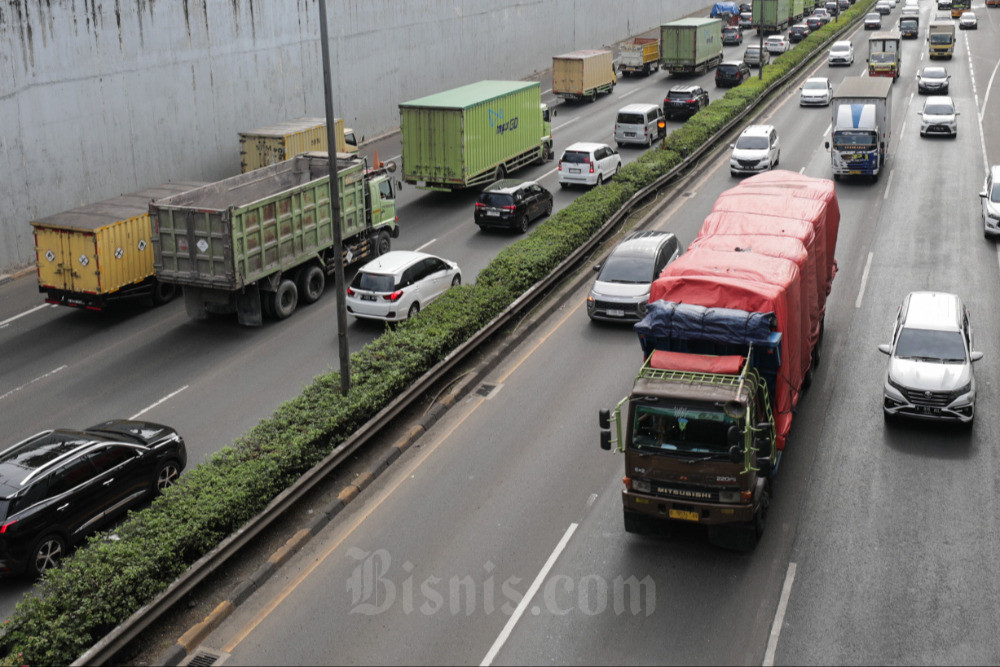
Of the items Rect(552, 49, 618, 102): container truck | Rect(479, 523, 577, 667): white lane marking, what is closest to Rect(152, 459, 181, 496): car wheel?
Rect(479, 523, 577, 667): white lane marking

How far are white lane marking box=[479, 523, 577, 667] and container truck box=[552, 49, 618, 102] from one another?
1678 inches

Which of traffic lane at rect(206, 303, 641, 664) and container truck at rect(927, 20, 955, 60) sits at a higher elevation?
container truck at rect(927, 20, 955, 60)

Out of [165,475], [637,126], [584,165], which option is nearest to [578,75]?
[637,126]

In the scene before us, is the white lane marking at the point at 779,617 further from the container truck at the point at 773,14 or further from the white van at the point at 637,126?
the container truck at the point at 773,14

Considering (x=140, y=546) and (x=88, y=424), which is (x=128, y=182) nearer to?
(x=88, y=424)

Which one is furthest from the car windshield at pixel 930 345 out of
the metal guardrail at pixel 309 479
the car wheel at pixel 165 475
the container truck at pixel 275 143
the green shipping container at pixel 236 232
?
the container truck at pixel 275 143

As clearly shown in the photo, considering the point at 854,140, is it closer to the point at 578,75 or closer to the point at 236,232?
the point at 236,232

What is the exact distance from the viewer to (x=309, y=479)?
1578cm

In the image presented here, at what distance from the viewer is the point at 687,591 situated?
1326 centimetres

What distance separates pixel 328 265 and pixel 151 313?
4.78 m

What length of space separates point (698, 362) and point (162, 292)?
1734cm

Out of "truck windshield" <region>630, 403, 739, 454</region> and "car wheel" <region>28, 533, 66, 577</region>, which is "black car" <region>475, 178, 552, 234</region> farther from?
"car wheel" <region>28, 533, 66, 577</region>

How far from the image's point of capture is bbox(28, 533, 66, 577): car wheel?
14.4m

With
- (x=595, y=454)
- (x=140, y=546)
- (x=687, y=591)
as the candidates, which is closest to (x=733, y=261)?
(x=595, y=454)
